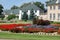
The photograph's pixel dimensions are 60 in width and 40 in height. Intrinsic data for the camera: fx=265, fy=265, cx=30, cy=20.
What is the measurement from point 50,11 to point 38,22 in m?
51.9

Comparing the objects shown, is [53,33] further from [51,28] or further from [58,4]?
[58,4]

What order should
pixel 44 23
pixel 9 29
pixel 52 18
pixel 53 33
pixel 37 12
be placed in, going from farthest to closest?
pixel 37 12, pixel 52 18, pixel 44 23, pixel 9 29, pixel 53 33

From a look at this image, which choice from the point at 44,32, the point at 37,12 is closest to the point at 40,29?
the point at 44,32

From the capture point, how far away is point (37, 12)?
347ft

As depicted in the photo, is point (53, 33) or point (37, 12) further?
point (37, 12)

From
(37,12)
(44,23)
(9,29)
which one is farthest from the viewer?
(37,12)

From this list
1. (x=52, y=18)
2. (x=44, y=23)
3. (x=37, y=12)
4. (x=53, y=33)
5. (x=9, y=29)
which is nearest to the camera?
(x=53, y=33)

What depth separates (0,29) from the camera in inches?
1324

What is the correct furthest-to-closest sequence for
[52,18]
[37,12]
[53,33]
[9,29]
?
[37,12] < [52,18] < [9,29] < [53,33]

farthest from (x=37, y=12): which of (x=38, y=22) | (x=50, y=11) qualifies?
(x=38, y=22)

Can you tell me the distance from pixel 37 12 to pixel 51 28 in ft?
248

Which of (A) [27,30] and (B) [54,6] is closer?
A: (A) [27,30]

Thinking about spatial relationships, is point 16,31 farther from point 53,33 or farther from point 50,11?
point 50,11

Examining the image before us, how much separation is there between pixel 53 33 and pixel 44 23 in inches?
256
